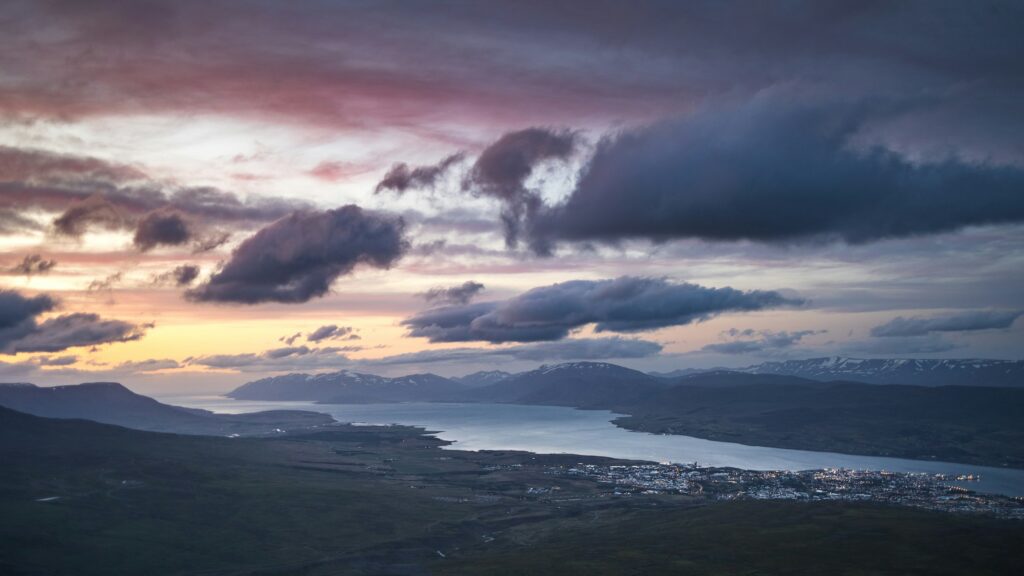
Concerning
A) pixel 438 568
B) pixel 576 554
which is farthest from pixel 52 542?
pixel 576 554

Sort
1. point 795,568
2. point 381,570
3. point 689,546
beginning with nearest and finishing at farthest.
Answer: point 795,568 < point 381,570 < point 689,546

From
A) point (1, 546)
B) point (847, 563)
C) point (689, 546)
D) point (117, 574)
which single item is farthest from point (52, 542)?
point (847, 563)

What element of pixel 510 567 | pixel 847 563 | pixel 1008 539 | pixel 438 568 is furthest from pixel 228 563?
pixel 1008 539

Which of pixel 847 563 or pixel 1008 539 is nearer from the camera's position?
pixel 847 563

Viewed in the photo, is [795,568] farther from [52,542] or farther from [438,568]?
[52,542]

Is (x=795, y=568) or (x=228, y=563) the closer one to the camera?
(x=795, y=568)

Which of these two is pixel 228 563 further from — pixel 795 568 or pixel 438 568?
pixel 795 568

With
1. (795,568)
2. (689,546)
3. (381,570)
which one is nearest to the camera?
(795,568)

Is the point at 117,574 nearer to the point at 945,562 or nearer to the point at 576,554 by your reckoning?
the point at 576,554
